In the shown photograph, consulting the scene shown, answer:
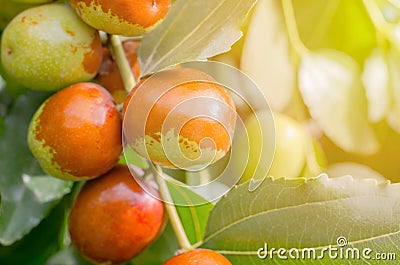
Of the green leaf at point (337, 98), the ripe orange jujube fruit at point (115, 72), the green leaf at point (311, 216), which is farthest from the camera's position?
the green leaf at point (337, 98)

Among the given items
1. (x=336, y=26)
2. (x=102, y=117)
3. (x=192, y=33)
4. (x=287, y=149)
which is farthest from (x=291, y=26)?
(x=102, y=117)

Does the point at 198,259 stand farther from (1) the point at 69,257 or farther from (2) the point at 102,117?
(1) the point at 69,257

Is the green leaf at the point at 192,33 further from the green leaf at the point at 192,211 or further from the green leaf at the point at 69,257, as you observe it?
the green leaf at the point at 69,257

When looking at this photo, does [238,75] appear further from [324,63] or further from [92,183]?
[92,183]

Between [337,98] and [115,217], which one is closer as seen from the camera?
[115,217]

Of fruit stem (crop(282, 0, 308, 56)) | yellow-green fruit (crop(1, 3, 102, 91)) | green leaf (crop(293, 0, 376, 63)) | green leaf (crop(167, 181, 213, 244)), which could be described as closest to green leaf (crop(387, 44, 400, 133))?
green leaf (crop(293, 0, 376, 63))

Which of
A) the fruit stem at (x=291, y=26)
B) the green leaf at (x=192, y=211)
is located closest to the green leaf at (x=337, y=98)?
the fruit stem at (x=291, y=26)
